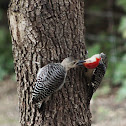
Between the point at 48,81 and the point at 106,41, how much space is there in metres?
6.97

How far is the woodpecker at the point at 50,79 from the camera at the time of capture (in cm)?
345

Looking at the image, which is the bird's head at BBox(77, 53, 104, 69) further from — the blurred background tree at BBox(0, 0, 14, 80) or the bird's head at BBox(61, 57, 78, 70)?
the blurred background tree at BBox(0, 0, 14, 80)

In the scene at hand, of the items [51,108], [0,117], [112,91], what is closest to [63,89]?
[51,108]

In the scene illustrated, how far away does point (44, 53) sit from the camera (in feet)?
11.6

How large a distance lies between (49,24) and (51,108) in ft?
3.74

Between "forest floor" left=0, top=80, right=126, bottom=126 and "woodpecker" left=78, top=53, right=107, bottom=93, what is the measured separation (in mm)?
3073

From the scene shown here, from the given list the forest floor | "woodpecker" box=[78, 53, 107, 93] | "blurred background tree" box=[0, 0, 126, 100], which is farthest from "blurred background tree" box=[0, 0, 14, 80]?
"woodpecker" box=[78, 53, 107, 93]

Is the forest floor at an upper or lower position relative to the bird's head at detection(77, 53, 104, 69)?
upper

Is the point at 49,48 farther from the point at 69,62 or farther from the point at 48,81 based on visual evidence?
the point at 48,81

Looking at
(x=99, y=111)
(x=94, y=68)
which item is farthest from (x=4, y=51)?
A: (x=94, y=68)

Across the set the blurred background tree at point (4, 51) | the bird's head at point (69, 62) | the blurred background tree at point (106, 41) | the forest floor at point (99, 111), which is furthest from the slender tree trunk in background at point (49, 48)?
the blurred background tree at point (4, 51)

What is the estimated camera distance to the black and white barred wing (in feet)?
11.3

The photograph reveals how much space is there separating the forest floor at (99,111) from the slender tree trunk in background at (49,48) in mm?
3270

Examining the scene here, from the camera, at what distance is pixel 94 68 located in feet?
12.4
